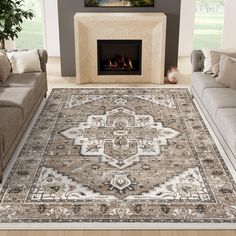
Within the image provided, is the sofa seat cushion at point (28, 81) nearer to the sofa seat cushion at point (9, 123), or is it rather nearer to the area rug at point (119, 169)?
the area rug at point (119, 169)

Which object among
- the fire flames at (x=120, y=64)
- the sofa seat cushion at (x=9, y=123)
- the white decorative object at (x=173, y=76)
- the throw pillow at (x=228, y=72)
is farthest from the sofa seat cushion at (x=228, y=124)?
the fire flames at (x=120, y=64)

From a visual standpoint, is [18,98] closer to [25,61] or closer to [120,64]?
[25,61]

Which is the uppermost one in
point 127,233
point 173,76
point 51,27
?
point 51,27

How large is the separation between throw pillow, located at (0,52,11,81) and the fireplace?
5.56 feet

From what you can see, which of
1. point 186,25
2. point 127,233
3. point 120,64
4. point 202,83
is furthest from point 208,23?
point 127,233

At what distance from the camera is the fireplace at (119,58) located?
707 centimetres

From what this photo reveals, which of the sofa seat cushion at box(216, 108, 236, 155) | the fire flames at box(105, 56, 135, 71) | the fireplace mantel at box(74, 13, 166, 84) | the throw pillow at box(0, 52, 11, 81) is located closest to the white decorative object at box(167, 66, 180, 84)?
the fireplace mantel at box(74, 13, 166, 84)

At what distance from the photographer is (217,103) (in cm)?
483

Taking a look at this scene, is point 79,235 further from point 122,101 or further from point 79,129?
point 122,101

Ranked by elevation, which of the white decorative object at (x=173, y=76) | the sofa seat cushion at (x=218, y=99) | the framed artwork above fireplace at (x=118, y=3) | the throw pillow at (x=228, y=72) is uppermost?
the framed artwork above fireplace at (x=118, y=3)

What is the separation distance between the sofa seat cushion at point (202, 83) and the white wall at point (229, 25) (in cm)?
268

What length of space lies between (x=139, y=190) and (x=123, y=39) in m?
3.47

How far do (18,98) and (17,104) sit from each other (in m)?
0.17

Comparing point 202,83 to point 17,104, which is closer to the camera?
point 17,104
